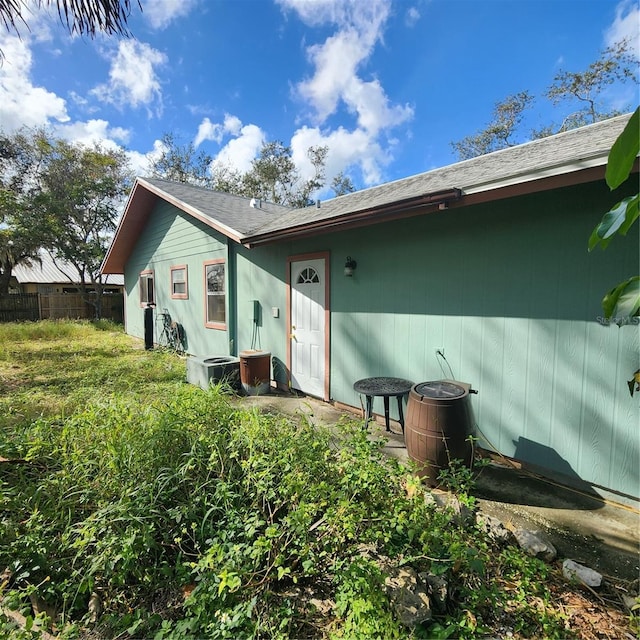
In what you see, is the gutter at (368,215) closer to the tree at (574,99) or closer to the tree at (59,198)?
the tree at (59,198)

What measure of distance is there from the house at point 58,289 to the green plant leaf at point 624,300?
67.4 feet

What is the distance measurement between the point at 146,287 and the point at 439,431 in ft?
35.3

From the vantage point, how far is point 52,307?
17.9 meters

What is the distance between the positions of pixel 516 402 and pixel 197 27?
225 inches

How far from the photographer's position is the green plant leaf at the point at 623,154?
2.93 feet

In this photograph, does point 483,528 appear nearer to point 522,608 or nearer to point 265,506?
point 522,608

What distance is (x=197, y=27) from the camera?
437 centimetres

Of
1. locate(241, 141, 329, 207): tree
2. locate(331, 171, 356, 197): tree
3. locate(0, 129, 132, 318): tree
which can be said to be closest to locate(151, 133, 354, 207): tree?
locate(241, 141, 329, 207): tree

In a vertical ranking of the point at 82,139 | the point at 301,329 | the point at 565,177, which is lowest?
the point at 301,329

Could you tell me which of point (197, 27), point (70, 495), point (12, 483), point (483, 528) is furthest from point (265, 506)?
point (197, 27)

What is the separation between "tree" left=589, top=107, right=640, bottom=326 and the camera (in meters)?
0.92

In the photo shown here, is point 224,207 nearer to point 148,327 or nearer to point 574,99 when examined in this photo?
point 148,327

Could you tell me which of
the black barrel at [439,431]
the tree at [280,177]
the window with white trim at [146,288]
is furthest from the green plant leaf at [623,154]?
the tree at [280,177]

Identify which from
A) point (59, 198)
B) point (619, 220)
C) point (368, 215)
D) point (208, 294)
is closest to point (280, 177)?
point (59, 198)
